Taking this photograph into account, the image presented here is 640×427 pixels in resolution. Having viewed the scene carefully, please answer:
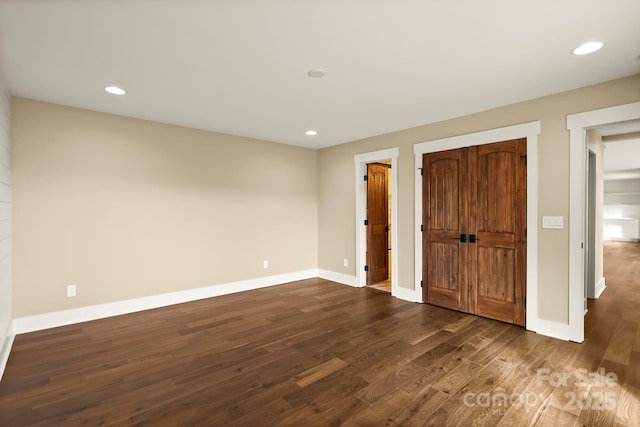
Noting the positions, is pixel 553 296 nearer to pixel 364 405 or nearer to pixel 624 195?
pixel 364 405

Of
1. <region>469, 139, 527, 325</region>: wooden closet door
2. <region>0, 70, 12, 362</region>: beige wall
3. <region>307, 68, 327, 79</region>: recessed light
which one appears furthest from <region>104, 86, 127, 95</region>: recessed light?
<region>469, 139, 527, 325</region>: wooden closet door

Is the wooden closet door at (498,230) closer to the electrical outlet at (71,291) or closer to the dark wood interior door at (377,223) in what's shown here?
the dark wood interior door at (377,223)

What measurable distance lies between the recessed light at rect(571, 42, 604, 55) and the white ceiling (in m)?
0.05

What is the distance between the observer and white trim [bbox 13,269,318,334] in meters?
3.40

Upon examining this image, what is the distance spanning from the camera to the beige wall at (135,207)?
341 cm

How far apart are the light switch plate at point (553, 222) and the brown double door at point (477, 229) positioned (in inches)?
8.1

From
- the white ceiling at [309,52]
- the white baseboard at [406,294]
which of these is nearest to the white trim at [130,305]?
the white baseboard at [406,294]

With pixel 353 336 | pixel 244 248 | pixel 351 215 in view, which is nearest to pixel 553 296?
pixel 353 336

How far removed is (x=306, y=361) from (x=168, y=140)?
3.58m

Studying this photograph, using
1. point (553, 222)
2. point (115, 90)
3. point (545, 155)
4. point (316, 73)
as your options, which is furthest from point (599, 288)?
point (115, 90)

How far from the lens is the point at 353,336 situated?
324 centimetres

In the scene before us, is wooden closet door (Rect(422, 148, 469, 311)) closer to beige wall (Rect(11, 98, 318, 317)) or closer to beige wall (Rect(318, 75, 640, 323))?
beige wall (Rect(318, 75, 640, 323))

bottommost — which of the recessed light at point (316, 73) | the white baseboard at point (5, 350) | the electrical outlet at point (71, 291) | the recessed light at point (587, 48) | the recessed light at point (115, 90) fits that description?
the white baseboard at point (5, 350)

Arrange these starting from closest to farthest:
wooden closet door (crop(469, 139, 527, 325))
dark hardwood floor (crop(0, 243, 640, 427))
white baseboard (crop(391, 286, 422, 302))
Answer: dark hardwood floor (crop(0, 243, 640, 427)), wooden closet door (crop(469, 139, 527, 325)), white baseboard (crop(391, 286, 422, 302))
